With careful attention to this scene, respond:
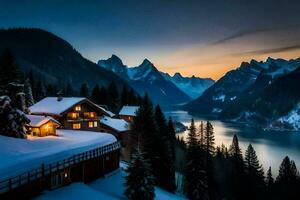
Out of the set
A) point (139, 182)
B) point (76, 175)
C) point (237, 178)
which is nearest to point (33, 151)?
point (76, 175)

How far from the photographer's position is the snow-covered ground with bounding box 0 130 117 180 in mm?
26719

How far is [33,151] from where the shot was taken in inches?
1259

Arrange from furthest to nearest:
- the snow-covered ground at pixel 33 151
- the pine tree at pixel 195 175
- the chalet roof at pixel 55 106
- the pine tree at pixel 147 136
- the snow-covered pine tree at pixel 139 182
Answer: the chalet roof at pixel 55 106, the pine tree at pixel 195 175, the pine tree at pixel 147 136, the snow-covered pine tree at pixel 139 182, the snow-covered ground at pixel 33 151

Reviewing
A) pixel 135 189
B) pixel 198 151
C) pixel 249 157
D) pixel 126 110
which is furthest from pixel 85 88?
pixel 135 189

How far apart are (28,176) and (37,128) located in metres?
20.0

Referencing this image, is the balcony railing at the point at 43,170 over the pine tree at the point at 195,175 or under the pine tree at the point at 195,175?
over

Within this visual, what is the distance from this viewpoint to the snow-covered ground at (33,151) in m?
26.7

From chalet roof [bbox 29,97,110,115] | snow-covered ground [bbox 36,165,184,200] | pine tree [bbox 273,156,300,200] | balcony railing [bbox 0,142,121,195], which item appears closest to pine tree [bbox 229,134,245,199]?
pine tree [bbox 273,156,300,200]

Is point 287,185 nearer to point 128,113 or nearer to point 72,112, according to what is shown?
point 128,113

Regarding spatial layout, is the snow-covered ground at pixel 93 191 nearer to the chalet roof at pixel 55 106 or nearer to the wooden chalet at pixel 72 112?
the wooden chalet at pixel 72 112

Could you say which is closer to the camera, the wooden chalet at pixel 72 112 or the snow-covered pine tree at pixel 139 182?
the snow-covered pine tree at pixel 139 182

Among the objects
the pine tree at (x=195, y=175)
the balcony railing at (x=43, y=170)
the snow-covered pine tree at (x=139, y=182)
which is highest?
the balcony railing at (x=43, y=170)

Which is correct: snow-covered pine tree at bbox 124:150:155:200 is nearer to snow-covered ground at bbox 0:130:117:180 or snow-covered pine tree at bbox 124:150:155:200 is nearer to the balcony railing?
the balcony railing

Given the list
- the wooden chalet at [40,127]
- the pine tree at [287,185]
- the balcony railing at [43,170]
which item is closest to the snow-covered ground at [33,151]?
the balcony railing at [43,170]
